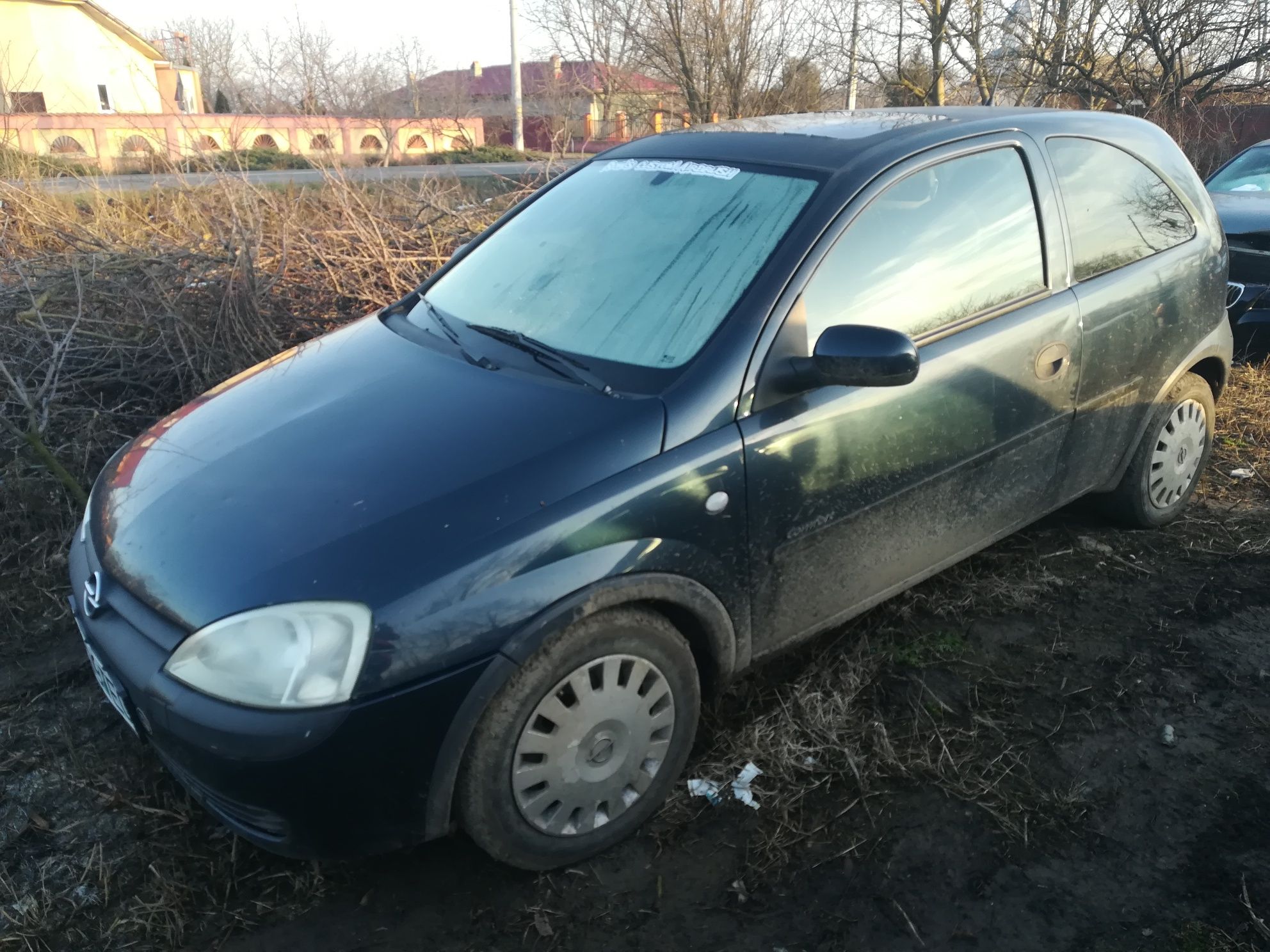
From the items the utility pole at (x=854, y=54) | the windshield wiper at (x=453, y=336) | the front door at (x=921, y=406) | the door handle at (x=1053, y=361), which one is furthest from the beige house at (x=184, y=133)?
the utility pole at (x=854, y=54)

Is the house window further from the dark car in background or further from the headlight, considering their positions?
the dark car in background

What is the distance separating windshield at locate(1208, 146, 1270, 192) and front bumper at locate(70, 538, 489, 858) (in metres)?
7.34

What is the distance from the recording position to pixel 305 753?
76.2 inches

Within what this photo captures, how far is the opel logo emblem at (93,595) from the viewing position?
229 centimetres

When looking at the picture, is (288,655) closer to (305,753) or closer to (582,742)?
(305,753)

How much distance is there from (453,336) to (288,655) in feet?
4.09

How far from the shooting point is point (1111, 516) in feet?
12.9

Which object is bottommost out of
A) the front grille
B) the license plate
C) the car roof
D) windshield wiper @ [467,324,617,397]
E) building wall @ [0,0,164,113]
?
the front grille

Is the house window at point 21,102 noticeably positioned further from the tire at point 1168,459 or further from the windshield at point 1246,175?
the windshield at point 1246,175

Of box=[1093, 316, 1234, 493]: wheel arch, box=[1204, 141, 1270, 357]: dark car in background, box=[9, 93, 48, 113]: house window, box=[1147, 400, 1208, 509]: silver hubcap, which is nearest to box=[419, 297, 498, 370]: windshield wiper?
box=[1093, 316, 1234, 493]: wheel arch

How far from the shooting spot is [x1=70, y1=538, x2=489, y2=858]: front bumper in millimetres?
1938

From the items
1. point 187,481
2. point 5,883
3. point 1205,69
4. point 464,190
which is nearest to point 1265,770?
point 187,481

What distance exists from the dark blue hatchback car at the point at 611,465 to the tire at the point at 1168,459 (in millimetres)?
318

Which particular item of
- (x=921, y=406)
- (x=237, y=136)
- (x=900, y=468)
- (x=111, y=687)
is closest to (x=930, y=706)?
(x=900, y=468)
